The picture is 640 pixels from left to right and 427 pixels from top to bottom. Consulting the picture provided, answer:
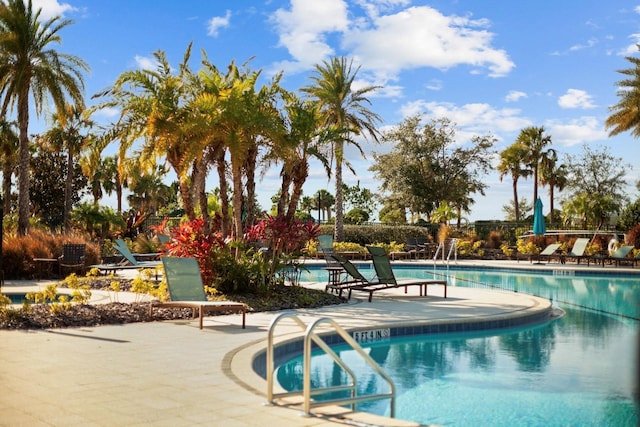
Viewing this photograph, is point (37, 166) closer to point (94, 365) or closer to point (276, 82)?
point (276, 82)

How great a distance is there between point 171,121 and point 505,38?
9551 millimetres

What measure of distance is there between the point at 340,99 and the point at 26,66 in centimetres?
1343

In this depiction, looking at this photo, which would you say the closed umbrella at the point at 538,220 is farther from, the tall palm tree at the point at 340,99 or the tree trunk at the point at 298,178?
the tree trunk at the point at 298,178

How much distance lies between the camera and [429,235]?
34594mm

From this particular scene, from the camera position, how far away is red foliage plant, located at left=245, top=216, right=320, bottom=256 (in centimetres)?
1348

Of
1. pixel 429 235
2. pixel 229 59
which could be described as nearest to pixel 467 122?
pixel 429 235

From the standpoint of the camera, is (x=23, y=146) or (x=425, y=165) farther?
(x=425, y=165)

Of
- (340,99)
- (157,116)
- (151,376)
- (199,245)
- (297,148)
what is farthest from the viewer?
(340,99)

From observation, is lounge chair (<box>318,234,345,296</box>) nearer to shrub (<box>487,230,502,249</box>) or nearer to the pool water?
the pool water

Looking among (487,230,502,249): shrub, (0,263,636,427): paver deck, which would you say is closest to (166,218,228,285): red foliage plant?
(0,263,636,427): paver deck

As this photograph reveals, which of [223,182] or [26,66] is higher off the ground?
[26,66]

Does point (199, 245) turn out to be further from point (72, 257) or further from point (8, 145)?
point (8, 145)

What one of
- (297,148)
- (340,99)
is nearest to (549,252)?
(340,99)

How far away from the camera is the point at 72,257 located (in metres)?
18.3
